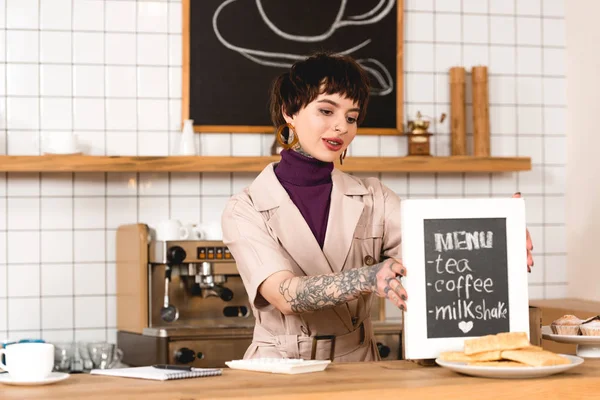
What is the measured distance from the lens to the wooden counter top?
1.51 metres

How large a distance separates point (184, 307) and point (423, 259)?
1960 mm

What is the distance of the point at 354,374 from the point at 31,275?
2.36m

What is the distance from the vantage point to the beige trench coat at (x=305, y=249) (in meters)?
2.21

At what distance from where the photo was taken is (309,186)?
231 centimetres

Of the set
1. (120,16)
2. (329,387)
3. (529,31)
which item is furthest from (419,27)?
(329,387)

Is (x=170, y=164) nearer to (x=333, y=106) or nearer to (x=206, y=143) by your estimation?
(x=206, y=143)

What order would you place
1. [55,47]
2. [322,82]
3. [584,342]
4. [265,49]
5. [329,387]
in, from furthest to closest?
[265,49]
[55,47]
[322,82]
[584,342]
[329,387]

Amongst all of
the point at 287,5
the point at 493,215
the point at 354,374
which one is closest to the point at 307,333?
the point at 354,374

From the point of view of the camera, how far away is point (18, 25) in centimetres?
376

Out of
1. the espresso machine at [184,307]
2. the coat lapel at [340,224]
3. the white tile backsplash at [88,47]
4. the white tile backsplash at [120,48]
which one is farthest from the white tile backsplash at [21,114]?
the coat lapel at [340,224]

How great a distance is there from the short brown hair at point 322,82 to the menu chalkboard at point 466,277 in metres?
0.59

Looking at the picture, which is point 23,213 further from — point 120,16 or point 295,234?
point 295,234

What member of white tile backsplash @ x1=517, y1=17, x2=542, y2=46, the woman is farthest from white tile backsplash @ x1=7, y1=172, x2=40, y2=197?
white tile backsplash @ x1=517, y1=17, x2=542, y2=46

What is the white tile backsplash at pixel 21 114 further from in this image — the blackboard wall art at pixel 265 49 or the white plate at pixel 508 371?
the white plate at pixel 508 371
